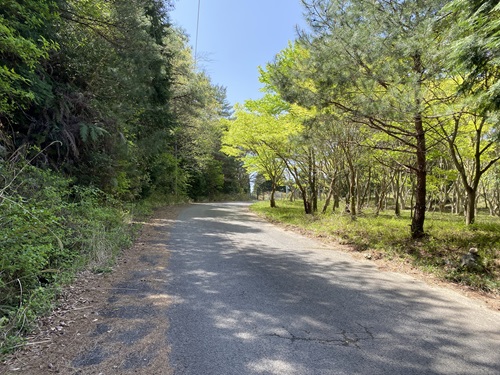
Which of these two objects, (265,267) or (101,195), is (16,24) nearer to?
(101,195)

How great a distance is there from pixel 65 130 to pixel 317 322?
254 inches

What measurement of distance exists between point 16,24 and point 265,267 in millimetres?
5777

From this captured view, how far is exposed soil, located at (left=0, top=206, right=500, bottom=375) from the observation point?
2.32 meters

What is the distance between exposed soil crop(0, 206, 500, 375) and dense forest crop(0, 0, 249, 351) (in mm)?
241

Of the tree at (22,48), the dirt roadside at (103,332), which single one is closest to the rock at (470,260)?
the dirt roadside at (103,332)

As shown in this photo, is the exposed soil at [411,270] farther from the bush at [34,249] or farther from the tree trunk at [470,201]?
the bush at [34,249]

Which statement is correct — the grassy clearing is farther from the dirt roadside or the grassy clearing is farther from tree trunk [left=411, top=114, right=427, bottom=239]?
the dirt roadside

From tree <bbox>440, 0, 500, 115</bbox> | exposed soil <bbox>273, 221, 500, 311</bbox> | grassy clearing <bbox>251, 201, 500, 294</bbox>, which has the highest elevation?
tree <bbox>440, 0, 500, 115</bbox>

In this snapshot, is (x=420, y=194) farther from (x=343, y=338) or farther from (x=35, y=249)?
→ (x=35, y=249)

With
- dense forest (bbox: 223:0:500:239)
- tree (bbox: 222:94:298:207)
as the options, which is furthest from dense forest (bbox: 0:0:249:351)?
dense forest (bbox: 223:0:500:239)

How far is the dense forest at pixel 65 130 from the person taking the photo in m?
3.23

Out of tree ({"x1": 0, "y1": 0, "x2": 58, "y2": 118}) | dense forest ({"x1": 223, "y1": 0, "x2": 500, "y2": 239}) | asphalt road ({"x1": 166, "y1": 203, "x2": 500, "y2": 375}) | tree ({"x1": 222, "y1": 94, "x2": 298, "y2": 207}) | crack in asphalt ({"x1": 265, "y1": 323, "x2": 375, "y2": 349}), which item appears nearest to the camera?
asphalt road ({"x1": 166, "y1": 203, "x2": 500, "y2": 375})

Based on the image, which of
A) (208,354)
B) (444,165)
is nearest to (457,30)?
(208,354)

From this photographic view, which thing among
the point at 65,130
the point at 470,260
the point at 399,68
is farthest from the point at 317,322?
the point at 65,130
